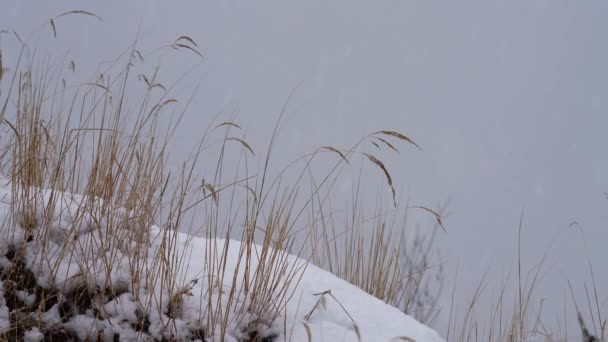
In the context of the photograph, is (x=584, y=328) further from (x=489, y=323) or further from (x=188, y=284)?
(x=188, y=284)

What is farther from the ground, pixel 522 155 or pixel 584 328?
pixel 522 155

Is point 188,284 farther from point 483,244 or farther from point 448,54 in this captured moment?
point 448,54

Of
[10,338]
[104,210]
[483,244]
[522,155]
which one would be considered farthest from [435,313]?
[522,155]

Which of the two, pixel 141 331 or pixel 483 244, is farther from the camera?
pixel 483 244

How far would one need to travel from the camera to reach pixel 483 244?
101188 mm

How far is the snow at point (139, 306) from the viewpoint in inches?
57.1

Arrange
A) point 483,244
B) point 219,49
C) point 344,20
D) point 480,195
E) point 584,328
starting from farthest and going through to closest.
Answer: point 344,20 → point 219,49 → point 480,195 → point 483,244 → point 584,328

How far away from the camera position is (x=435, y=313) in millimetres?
2938

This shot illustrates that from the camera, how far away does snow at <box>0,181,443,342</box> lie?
4.76ft

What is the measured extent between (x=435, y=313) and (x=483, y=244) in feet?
337

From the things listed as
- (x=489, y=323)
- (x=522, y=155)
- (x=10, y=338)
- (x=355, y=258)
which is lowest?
(x=10, y=338)

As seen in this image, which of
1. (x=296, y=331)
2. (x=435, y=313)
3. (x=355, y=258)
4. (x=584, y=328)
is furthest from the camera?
(x=435, y=313)

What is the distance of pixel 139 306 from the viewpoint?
1.49 m

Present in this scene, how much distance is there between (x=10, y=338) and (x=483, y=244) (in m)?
104
